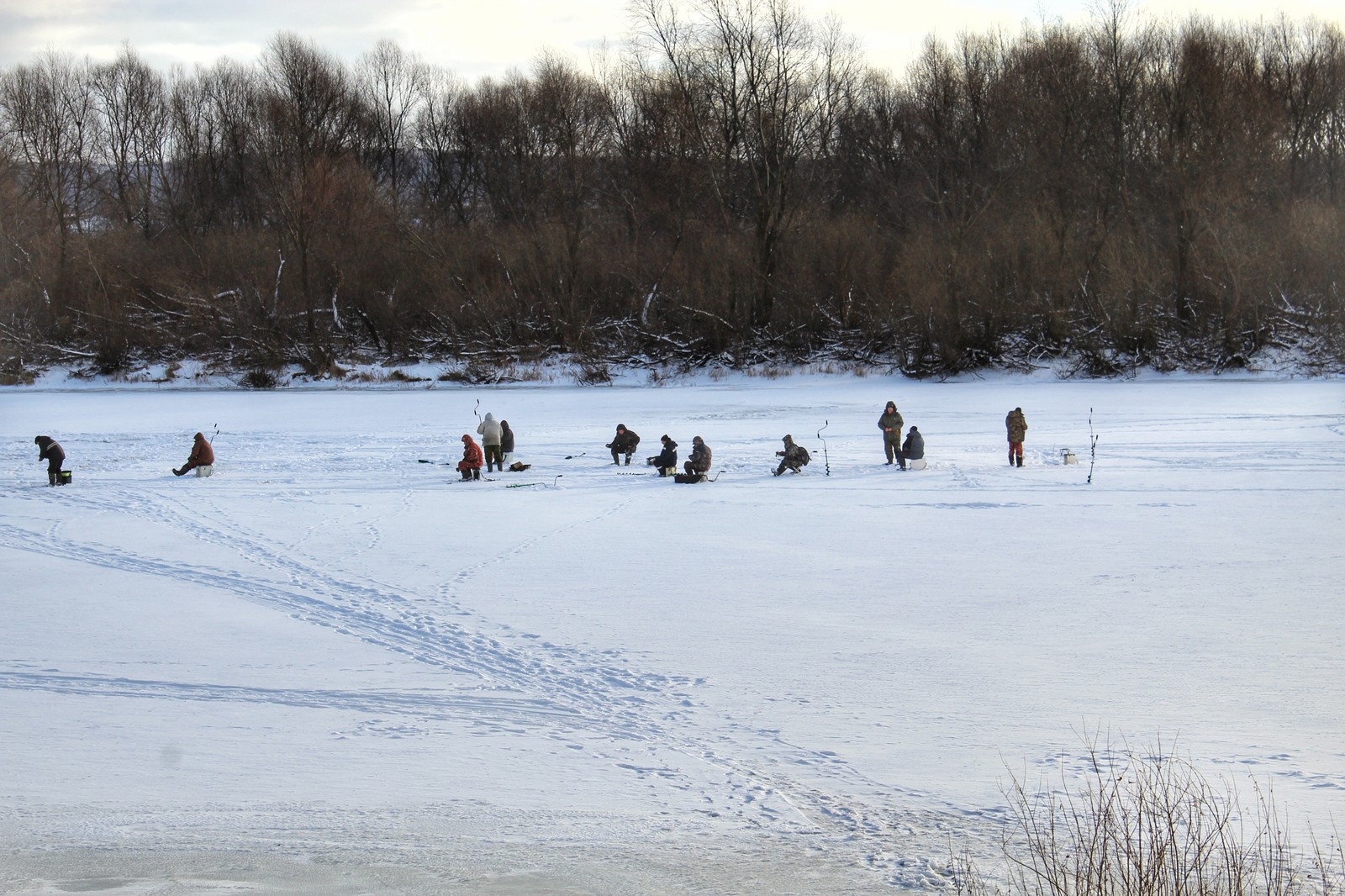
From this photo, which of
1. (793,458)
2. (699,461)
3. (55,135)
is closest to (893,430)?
(793,458)

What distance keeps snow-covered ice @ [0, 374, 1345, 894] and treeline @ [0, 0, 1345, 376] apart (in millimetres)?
24646

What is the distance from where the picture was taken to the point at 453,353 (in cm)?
4984

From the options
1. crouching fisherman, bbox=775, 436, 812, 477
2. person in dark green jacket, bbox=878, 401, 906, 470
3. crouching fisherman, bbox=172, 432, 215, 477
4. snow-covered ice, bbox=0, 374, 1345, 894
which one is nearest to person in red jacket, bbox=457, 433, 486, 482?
snow-covered ice, bbox=0, 374, 1345, 894

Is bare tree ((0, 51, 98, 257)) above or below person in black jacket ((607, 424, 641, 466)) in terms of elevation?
above

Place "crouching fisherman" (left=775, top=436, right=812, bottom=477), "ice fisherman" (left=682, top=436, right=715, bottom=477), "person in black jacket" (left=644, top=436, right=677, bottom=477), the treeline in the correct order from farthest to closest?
the treeline → "person in black jacket" (left=644, top=436, right=677, bottom=477) → "crouching fisherman" (left=775, top=436, right=812, bottom=477) → "ice fisherman" (left=682, top=436, right=715, bottom=477)

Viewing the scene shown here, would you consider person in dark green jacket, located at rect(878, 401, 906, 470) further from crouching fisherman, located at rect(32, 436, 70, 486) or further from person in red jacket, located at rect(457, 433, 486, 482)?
crouching fisherman, located at rect(32, 436, 70, 486)

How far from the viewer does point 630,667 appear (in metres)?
9.04

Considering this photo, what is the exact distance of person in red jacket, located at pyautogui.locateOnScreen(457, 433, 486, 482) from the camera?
64.2 feet

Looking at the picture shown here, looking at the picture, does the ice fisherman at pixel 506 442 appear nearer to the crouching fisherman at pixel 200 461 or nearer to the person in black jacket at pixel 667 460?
the person in black jacket at pixel 667 460

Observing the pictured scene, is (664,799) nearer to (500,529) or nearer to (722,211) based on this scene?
(500,529)

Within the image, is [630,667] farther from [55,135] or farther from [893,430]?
[55,135]

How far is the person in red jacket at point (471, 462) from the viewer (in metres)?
19.6

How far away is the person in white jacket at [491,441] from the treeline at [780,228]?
83.7 ft

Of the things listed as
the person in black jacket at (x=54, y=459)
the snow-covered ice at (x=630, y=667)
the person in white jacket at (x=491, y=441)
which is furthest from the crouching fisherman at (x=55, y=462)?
the person in white jacket at (x=491, y=441)
